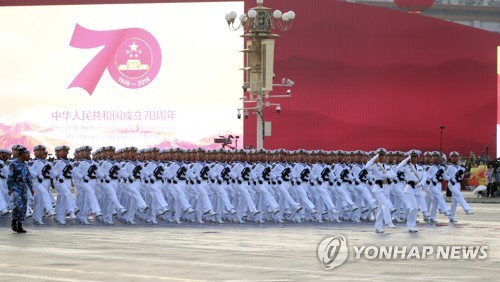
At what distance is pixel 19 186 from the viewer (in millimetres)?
24672

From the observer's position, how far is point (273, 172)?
1228 inches

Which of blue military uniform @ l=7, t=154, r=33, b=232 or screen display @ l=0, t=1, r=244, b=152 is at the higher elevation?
screen display @ l=0, t=1, r=244, b=152

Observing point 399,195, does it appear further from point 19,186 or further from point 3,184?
point 3,184

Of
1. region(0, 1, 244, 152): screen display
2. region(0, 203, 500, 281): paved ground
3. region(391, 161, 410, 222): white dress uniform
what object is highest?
region(0, 1, 244, 152): screen display

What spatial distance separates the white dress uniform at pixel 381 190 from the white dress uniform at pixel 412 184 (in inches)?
13.6

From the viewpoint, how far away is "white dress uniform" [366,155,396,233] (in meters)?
25.0

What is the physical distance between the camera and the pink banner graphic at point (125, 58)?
53625mm

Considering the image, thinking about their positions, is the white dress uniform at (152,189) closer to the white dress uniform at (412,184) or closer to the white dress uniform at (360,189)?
the white dress uniform at (360,189)

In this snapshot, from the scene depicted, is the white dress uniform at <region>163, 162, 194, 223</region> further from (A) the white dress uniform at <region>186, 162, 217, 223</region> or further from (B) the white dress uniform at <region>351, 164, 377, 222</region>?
(B) the white dress uniform at <region>351, 164, 377, 222</region>

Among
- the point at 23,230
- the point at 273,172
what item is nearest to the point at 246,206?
the point at 273,172

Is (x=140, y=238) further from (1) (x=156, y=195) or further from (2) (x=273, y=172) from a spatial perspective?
(2) (x=273, y=172)

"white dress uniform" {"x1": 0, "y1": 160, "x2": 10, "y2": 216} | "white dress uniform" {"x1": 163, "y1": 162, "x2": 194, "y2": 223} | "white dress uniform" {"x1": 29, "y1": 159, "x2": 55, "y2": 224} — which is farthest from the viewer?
"white dress uniform" {"x1": 163, "y1": 162, "x2": 194, "y2": 223}

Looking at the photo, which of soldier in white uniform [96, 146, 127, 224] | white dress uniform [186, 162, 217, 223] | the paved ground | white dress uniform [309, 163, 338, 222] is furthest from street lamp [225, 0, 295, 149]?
the paved ground

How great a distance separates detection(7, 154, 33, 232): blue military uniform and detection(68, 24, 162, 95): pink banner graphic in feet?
94.9
